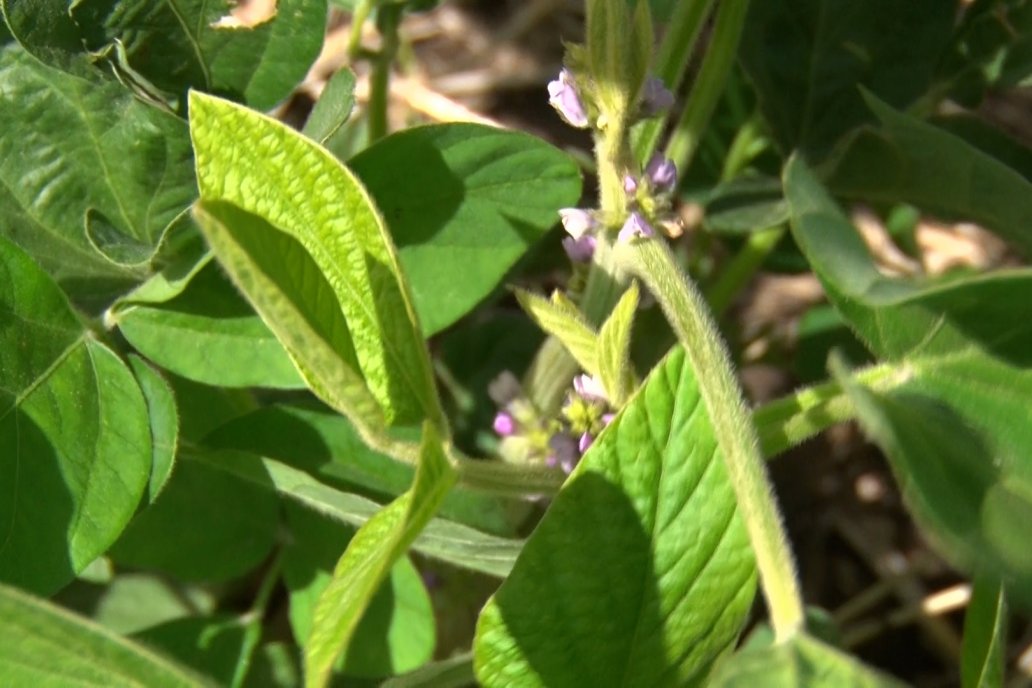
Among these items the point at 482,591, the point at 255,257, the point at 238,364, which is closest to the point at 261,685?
the point at 482,591

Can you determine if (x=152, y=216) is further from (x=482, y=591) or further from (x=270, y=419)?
(x=482, y=591)

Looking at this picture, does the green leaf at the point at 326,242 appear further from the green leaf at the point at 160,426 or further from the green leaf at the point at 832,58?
the green leaf at the point at 832,58

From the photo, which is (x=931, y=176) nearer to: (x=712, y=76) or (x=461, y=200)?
(x=712, y=76)

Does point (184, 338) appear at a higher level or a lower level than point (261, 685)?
higher

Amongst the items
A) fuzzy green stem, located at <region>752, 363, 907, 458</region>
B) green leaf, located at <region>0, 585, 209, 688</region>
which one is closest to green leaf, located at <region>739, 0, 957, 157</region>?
fuzzy green stem, located at <region>752, 363, 907, 458</region>

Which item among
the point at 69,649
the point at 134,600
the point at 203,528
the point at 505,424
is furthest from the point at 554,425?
the point at 134,600

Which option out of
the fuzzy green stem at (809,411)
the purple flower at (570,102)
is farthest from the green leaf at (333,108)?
the fuzzy green stem at (809,411)
